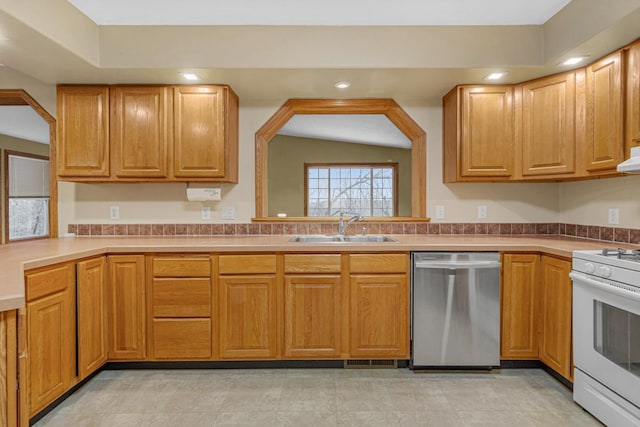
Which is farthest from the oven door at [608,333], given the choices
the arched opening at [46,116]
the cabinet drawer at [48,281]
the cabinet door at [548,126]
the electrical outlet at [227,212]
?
Answer: the arched opening at [46,116]

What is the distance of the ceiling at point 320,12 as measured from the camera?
2260 millimetres

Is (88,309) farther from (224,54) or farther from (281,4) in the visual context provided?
(281,4)

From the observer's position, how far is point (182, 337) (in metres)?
2.45

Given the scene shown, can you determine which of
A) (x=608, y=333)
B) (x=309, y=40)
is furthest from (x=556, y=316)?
(x=309, y=40)

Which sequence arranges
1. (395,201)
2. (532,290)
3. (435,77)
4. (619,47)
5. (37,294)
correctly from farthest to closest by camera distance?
(395,201)
(435,77)
(532,290)
(619,47)
(37,294)

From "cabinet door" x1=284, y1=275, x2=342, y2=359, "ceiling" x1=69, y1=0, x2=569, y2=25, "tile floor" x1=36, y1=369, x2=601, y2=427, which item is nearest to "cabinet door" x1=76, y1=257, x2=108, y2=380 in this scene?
"tile floor" x1=36, y1=369, x2=601, y2=427

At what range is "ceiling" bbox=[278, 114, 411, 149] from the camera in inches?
212

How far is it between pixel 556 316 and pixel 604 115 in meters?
1.30

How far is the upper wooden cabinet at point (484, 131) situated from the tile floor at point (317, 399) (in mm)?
1483

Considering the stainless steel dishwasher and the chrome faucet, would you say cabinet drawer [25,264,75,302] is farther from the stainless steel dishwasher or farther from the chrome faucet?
the stainless steel dishwasher

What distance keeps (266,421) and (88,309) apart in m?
1.30

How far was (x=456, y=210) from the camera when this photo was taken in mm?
3109

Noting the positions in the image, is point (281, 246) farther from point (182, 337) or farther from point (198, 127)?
point (198, 127)

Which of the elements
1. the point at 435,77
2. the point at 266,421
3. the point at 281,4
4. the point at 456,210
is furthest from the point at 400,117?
the point at 266,421
